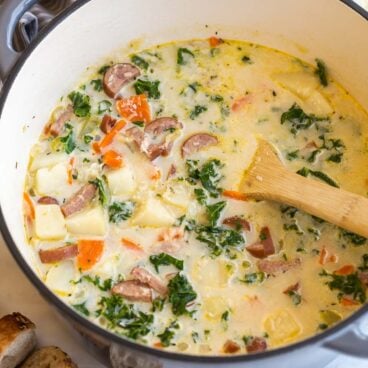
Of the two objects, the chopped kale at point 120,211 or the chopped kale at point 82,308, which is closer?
the chopped kale at point 82,308

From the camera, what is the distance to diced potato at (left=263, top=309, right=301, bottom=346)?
2291 millimetres

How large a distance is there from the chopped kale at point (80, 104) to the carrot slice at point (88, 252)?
1.78 ft

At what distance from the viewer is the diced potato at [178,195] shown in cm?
257

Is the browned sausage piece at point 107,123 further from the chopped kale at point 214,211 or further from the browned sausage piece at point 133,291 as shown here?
the browned sausage piece at point 133,291

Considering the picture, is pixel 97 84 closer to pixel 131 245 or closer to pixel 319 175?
pixel 131 245

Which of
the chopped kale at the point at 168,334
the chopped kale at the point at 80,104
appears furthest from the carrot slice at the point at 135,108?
the chopped kale at the point at 168,334

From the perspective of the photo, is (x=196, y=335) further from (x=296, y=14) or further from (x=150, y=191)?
(x=296, y=14)

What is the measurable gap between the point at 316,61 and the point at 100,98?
86 cm

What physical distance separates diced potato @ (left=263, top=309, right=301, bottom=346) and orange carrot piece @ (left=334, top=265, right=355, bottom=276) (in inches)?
9.0

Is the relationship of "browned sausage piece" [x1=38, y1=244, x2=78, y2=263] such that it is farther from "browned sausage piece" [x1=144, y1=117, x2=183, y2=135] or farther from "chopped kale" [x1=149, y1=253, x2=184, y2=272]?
"browned sausage piece" [x1=144, y1=117, x2=183, y2=135]

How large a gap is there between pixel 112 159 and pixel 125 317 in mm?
625

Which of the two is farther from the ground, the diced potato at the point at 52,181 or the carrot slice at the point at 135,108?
the carrot slice at the point at 135,108

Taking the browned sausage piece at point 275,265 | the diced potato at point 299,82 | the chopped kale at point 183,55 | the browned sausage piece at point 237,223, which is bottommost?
the browned sausage piece at point 275,265

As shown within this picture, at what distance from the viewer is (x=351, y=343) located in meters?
1.88
